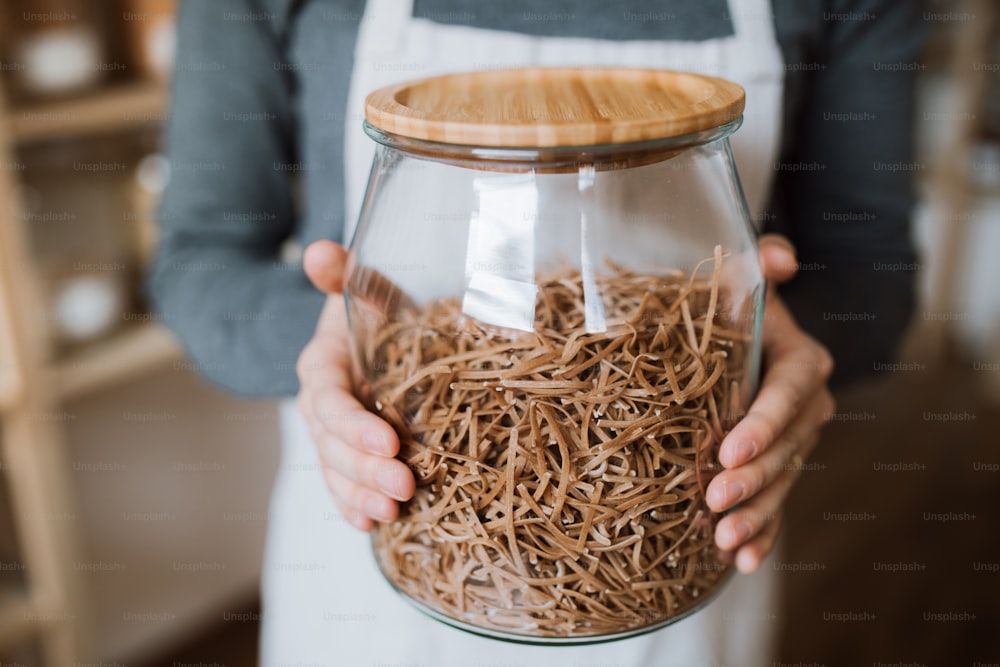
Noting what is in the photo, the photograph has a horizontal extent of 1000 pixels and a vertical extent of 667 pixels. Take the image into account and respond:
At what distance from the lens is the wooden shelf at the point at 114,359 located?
1303 mm

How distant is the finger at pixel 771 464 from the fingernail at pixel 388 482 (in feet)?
0.56

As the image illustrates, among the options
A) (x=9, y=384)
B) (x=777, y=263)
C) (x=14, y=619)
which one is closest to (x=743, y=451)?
(x=777, y=263)

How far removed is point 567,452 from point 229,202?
473 millimetres

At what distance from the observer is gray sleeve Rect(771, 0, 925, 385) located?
74 cm

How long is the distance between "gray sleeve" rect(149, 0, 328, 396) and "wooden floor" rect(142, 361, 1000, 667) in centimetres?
113

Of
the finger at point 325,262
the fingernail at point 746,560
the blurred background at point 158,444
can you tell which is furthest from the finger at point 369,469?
the blurred background at point 158,444

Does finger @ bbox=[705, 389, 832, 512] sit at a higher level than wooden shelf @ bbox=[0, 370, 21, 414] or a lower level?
higher

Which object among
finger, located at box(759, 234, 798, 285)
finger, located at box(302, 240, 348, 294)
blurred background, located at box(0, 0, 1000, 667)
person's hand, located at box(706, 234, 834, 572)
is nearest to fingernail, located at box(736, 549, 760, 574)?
person's hand, located at box(706, 234, 834, 572)

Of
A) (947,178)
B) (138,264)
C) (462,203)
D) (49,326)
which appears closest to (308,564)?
(462,203)

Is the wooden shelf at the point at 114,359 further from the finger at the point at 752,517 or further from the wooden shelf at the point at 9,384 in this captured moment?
the finger at the point at 752,517

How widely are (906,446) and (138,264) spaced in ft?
6.81

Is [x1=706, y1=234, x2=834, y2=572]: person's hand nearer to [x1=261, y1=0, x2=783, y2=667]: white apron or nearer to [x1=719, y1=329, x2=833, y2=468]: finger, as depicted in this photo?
[x1=719, y1=329, x2=833, y2=468]: finger

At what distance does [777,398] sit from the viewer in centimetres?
51

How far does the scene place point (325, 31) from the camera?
710 mm
